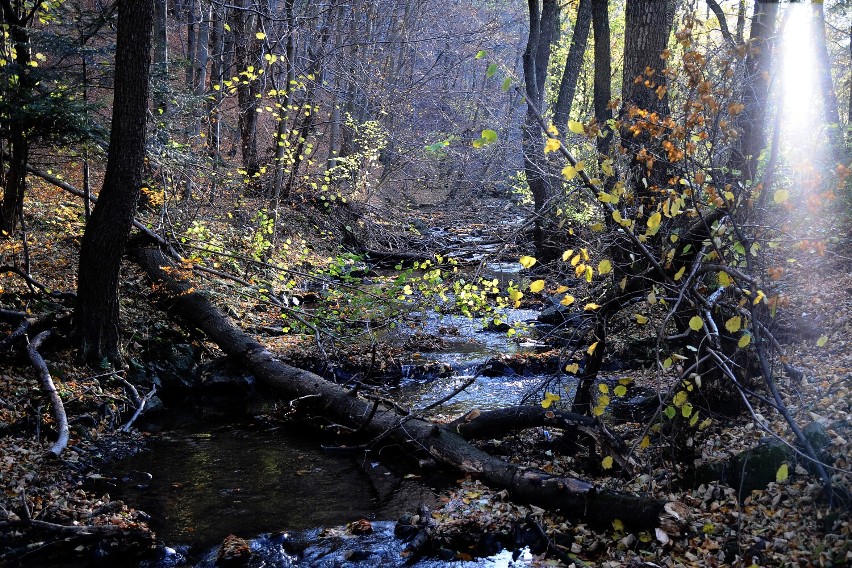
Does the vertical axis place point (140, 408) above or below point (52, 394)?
below

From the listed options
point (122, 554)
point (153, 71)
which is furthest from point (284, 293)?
point (122, 554)

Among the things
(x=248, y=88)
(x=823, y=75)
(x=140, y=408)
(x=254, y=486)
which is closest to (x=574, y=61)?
(x=823, y=75)

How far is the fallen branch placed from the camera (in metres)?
6.94

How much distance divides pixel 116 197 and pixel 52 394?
253 centimetres

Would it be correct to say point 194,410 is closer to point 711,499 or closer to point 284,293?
point 284,293

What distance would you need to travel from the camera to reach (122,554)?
534 cm

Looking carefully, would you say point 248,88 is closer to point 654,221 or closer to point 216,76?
point 216,76

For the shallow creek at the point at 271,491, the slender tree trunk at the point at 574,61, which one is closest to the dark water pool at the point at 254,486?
the shallow creek at the point at 271,491

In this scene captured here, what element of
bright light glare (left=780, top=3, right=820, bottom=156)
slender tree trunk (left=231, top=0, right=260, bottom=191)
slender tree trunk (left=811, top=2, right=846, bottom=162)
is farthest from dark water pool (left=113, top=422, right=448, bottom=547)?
slender tree trunk (left=811, top=2, right=846, bottom=162)

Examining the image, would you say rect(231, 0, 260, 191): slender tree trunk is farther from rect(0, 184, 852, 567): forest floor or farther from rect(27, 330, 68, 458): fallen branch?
rect(27, 330, 68, 458): fallen branch

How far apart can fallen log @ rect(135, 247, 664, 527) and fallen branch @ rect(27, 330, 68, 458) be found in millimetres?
2531

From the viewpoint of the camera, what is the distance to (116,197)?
839 centimetres

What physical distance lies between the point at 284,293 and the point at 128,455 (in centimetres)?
607

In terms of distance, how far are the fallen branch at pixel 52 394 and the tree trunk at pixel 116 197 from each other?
1.92ft
